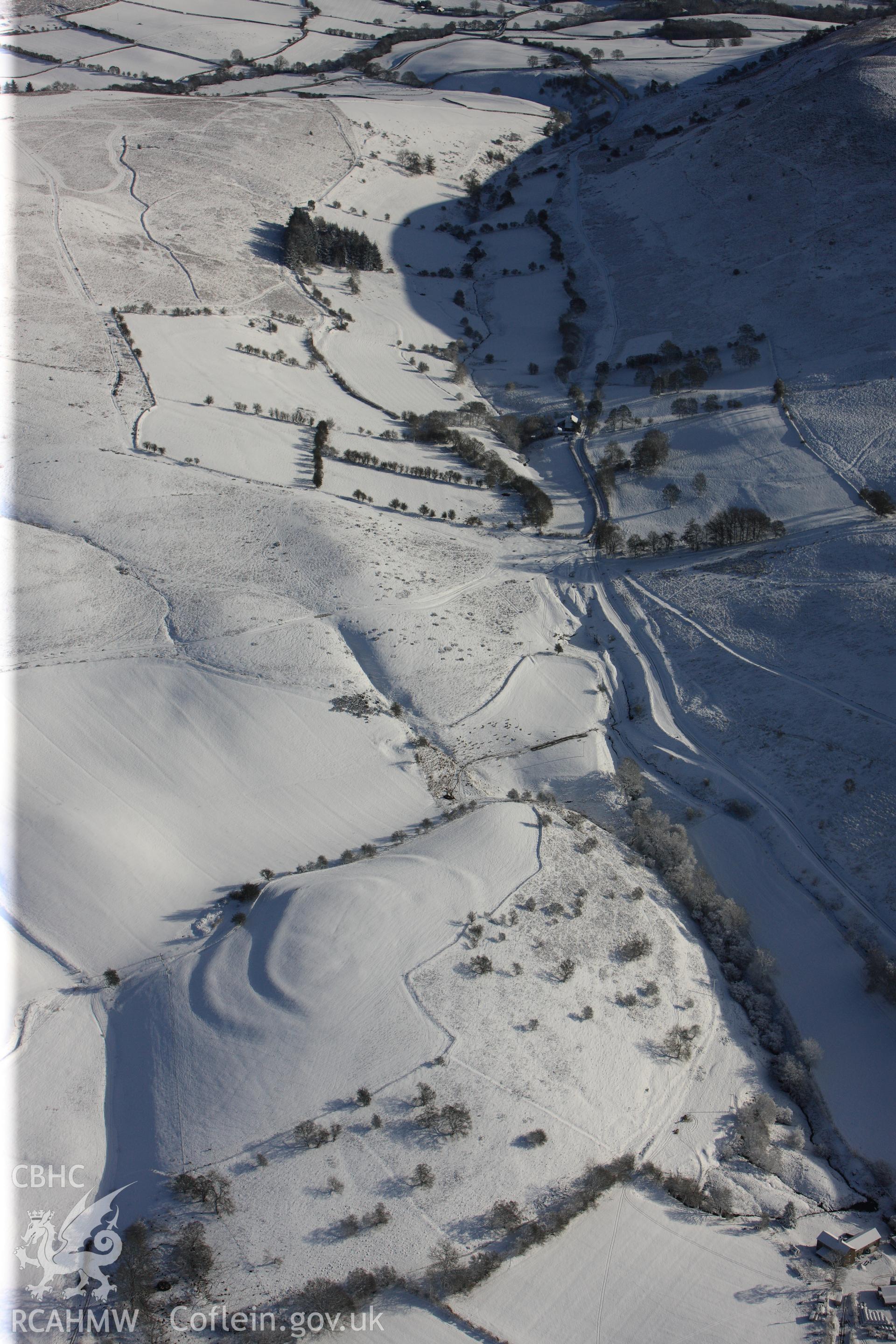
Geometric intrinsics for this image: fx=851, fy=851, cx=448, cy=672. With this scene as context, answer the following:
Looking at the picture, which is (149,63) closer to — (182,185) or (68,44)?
(68,44)

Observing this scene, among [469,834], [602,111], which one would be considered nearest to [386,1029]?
[469,834]

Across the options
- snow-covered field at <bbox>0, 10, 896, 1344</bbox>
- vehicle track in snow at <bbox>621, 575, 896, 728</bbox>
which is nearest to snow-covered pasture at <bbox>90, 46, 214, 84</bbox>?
snow-covered field at <bbox>0, 10, 896, 1344</bbox>

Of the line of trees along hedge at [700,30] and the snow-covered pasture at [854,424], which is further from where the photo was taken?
the line of trees along hedge at [700,30]

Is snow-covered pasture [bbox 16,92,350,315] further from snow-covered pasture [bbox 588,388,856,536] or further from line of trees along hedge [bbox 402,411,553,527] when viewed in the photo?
snow-covered pasture [bbox 588,388,856,536]

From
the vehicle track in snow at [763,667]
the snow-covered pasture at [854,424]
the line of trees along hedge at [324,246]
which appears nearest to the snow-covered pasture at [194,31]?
the line of trees along hedge at [324,246]

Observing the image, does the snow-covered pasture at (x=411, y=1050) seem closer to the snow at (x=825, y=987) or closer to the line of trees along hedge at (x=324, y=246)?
the snow at (x=825, y=987)
